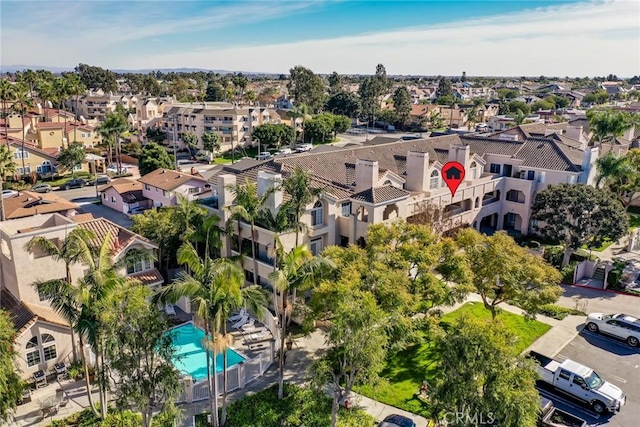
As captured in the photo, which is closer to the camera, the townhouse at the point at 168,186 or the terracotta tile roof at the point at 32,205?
the terracotta tile roof at the point at 32,205

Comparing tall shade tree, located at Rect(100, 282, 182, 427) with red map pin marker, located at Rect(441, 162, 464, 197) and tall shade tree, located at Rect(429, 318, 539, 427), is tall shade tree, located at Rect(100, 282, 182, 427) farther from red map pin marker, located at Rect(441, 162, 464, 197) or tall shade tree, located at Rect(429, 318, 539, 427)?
red map pin marker, located at Rect(441, 162, 464, 197)

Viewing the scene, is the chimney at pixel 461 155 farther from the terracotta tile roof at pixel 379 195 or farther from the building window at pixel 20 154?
the building window at pixel 20 154

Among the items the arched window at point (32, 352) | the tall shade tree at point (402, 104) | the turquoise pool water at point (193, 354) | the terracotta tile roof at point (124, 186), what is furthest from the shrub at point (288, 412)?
the tall shade tree at point (402, 104)

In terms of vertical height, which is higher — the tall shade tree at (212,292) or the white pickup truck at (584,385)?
the tall shade tree at (212,292)

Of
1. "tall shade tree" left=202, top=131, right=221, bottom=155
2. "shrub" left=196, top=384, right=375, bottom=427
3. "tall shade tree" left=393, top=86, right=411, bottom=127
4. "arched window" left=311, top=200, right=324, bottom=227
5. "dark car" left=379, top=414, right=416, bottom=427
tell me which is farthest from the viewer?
"tall shade tree" left=393, top=86, right=411, bottom=127

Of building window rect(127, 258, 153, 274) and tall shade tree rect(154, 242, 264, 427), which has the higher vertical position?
tall shade tree rect(154, 242, 264, 427)

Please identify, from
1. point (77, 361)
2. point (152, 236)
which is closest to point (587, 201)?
point (152, 236)

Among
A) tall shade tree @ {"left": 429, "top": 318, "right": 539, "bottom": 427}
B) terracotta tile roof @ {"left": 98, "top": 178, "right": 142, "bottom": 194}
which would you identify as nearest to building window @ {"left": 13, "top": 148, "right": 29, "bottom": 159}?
terracotta tile roof @ {"left": 98, "top": 178, "right": 142, "bottom": 194}
